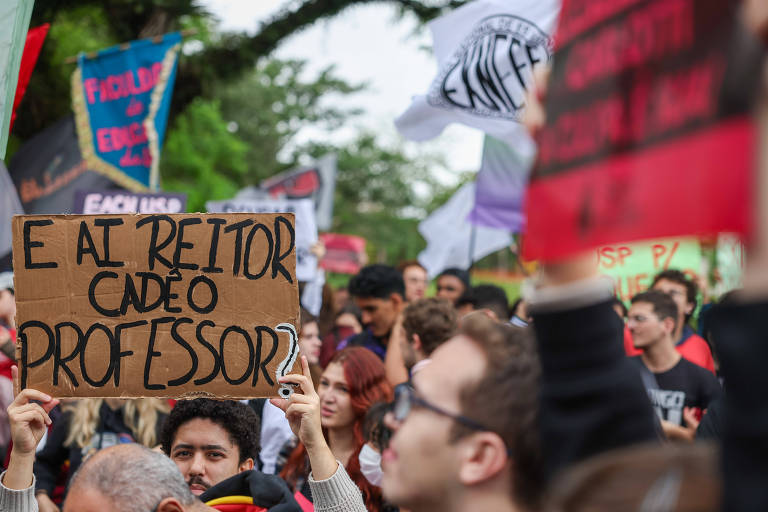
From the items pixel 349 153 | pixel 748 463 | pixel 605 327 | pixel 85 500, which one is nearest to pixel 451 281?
pixel 85 500

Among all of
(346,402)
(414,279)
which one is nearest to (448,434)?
(346,402)

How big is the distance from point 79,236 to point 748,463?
8.76 ft

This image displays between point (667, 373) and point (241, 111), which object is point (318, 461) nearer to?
point (667, 373)

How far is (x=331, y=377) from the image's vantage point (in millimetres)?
4574

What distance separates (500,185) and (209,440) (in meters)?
5.91

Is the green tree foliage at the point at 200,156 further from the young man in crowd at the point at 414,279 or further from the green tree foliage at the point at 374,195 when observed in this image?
the young man in crowd at the point at 414,279

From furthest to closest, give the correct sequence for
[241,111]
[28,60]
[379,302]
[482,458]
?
[241,111]
[379,302]
[28,60]
[482,458]

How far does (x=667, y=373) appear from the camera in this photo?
5344 millimetres

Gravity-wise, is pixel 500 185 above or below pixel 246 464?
above

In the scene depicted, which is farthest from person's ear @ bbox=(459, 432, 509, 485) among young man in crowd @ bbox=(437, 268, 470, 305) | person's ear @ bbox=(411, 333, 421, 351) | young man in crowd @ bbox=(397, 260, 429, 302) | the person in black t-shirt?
young man in crowd @ bbox=(397, 260, 429, 302)

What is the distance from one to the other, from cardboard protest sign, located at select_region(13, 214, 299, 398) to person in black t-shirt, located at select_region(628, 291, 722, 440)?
292cm

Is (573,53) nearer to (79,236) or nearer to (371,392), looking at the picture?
(79,236)

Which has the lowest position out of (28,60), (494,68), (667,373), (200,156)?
(667,373)

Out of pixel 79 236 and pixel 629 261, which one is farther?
pixel 629 261
